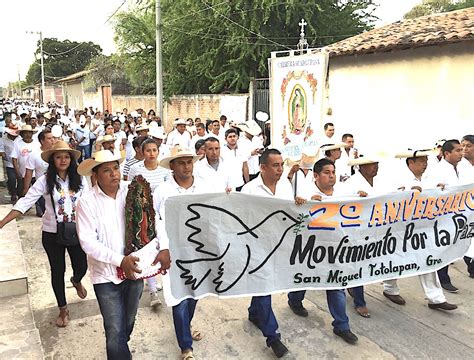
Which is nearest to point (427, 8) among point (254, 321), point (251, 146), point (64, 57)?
point (251, 146)

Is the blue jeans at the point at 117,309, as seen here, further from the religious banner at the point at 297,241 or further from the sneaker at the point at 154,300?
the sneaker at the point at 154,300

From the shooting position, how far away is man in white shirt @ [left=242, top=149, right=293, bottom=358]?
379 cm

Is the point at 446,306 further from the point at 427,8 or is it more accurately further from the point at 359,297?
the point at 427,8

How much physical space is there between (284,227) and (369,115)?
9621mm

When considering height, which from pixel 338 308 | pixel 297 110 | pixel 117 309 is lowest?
pixel 338 308

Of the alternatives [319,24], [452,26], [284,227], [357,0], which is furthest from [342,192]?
[357,0]

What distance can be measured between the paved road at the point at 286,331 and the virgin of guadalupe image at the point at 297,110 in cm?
211

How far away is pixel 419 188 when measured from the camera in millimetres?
4426

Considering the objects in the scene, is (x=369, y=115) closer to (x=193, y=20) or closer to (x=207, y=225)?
(x=207, y=225)

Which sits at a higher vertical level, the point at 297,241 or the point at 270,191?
the point at 270,191

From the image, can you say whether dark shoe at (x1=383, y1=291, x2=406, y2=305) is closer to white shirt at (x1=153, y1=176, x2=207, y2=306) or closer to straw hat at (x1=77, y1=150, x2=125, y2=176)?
white shirt at (x1=153, y1=176, x2=207, y2=306)

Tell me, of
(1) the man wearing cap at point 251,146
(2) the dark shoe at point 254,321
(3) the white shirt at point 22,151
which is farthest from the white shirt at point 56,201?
(1) the man wearing cap at point 251,146

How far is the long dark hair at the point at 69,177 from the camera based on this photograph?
3924mm

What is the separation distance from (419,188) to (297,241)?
1.38 metres
